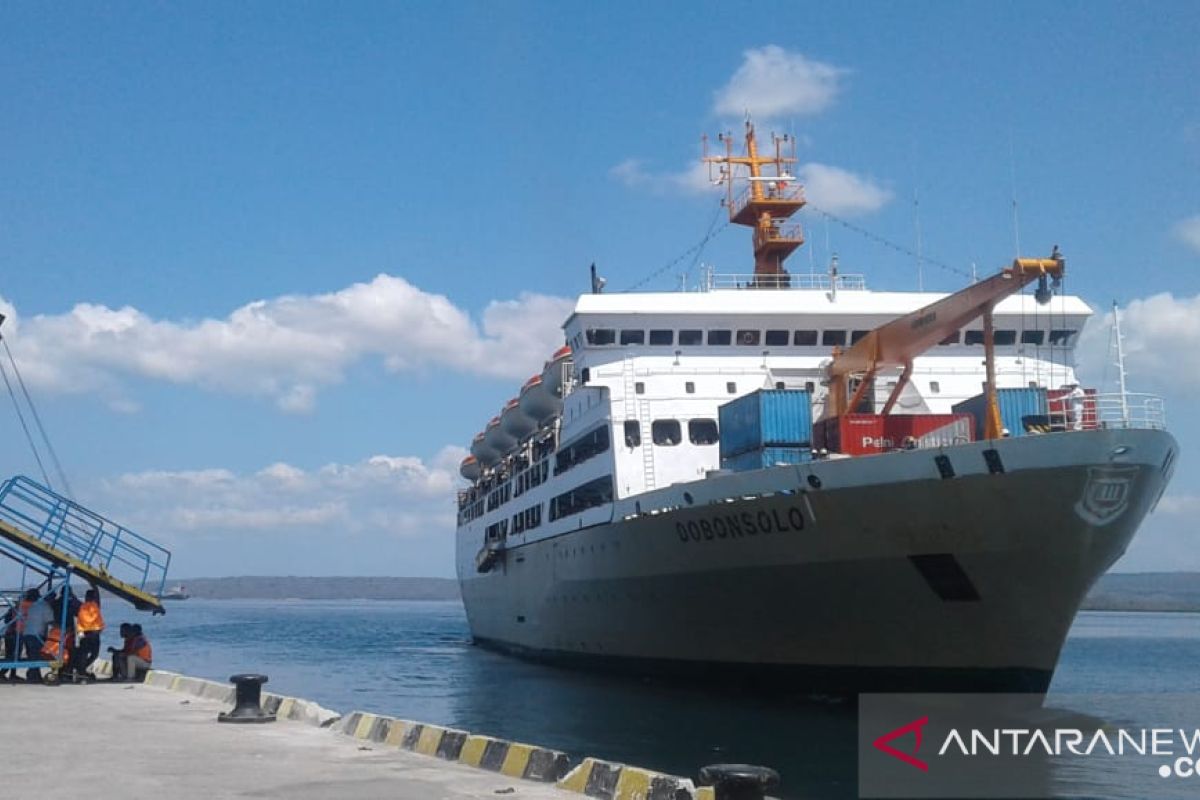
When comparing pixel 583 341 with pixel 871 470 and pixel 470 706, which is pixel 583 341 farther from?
pixel 871 470

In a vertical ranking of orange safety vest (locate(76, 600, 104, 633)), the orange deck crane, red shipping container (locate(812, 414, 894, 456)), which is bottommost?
orange safety vest (locate(76, 600, 104, 633))

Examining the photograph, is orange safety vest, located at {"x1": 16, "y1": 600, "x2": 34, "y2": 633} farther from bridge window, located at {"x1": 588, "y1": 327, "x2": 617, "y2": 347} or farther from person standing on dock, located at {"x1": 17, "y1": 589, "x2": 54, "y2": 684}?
bridge window, located at {"x1": 588, "y1": 327, "x2": 617, "y2": 347}

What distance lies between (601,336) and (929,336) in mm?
8594

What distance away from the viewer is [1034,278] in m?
17.5

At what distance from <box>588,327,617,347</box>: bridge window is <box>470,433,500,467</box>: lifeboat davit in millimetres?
18005

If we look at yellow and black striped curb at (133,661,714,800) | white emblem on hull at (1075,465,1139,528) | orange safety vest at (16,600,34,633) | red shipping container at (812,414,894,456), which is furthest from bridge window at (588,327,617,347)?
yellow and black striped curb at (133,661,714,800)

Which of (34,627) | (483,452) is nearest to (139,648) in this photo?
(34,627)

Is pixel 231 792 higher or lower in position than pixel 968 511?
lower

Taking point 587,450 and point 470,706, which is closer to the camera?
point 470,706

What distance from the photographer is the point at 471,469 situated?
5138 cm

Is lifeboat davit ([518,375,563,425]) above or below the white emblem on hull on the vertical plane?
above

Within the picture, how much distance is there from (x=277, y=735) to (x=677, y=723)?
27.7 ft

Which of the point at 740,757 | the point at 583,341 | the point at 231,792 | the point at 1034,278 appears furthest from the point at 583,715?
the point at 231,792

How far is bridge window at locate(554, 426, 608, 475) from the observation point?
26.1 meters
